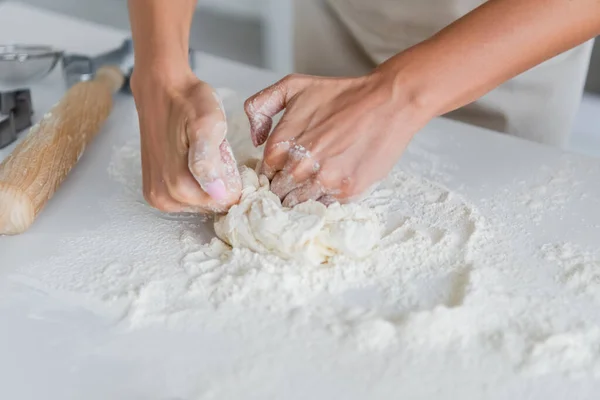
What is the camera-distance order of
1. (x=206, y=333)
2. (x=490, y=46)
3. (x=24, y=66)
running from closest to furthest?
(x=206, y=333) → (x=490, y=46) → (x=24, y=66)

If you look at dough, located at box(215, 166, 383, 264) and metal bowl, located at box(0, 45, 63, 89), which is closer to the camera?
dough, located at box(215, 166, 383, 264)

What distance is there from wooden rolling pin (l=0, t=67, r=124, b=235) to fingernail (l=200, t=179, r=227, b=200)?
0.79ft

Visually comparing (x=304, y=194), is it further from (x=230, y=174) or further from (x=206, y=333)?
(x=206, y=333)

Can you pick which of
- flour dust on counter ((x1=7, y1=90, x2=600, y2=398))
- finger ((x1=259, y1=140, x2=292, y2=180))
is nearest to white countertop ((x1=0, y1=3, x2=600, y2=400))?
flour dust on counter ((x1=7, y1=90, x2=600, y2=398))

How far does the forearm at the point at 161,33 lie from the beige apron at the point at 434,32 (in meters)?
0.35

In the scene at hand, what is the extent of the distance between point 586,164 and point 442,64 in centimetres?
35

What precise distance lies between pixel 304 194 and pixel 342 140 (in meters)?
0.08

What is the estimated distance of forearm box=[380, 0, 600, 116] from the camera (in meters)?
0.80

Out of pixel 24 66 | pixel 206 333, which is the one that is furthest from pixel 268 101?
pixel 24 66

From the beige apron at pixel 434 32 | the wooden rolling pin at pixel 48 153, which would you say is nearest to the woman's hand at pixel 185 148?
the wooden rolling pin at pixel 48 153

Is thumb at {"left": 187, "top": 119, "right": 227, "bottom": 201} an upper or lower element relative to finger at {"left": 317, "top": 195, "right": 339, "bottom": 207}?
upper

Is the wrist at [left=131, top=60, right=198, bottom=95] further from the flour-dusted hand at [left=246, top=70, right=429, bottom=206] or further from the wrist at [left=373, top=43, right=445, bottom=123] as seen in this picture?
the wrist at [left=373, top=43, right=445, bottom=123]

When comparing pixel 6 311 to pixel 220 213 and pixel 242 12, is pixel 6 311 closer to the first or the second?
pixel 220 213

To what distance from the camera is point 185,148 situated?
0.82 meters
